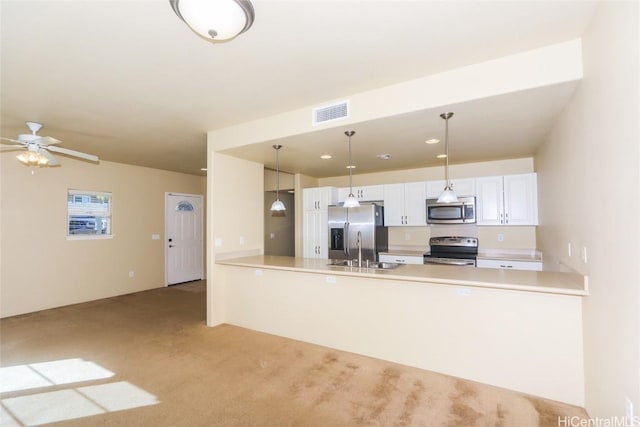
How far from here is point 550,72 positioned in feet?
6.89

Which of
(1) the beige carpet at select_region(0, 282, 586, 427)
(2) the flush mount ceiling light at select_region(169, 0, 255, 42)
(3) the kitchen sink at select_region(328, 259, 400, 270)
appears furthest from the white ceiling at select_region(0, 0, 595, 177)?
(1) the beige carpet at select_region(0, 282, 586, 427)

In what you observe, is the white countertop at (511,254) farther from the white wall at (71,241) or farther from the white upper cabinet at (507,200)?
the white wall at (71,241)

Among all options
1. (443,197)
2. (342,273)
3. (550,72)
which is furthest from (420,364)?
(550,72)

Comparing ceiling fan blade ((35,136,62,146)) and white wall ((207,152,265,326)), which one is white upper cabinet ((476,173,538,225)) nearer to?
white wall ((207,152,265,326))

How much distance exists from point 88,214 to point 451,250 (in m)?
6.49

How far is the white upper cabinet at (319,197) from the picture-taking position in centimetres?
555

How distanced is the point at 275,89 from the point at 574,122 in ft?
7.98

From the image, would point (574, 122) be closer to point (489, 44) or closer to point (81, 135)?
point (489, 44)

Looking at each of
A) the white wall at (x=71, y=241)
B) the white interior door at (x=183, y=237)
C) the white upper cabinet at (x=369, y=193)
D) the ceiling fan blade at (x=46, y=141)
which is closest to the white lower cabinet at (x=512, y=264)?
the white upper cabinet at (x=369, y=193)

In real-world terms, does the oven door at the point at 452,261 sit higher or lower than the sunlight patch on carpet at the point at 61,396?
higher

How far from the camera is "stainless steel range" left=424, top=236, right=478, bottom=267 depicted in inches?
183

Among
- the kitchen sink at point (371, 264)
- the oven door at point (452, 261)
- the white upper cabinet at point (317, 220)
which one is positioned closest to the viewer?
the kitchen sink at point (371, 264)

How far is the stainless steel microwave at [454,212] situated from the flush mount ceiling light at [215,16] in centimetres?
392

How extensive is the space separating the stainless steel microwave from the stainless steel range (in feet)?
1.47
